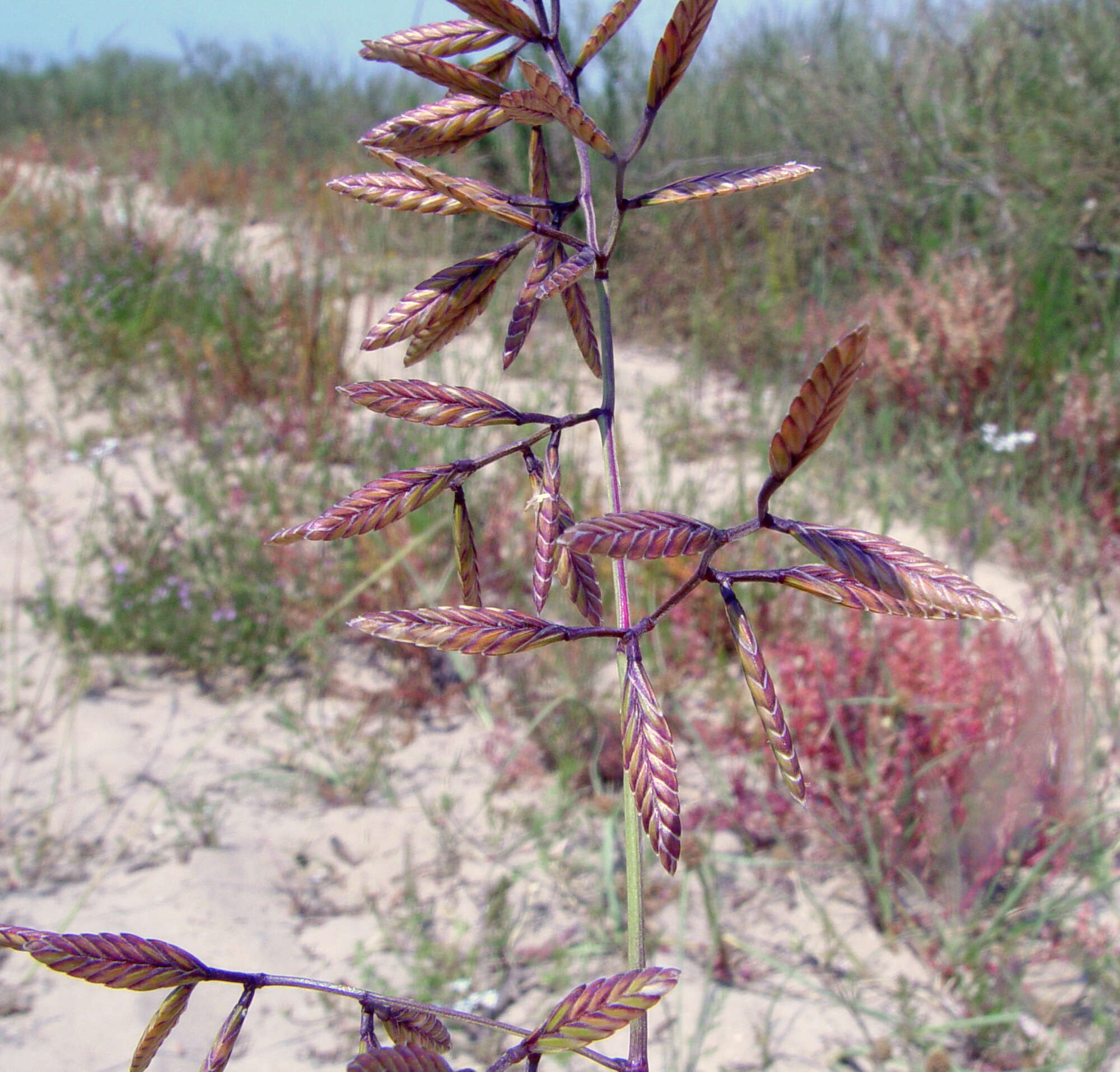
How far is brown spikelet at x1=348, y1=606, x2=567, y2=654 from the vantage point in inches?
14.7

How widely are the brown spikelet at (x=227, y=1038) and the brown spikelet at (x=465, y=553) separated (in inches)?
7.9

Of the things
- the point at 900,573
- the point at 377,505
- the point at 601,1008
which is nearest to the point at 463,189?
the point at 377,505

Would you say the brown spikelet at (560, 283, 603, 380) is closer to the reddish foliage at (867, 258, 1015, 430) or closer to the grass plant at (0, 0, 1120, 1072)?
the grass plant at (0, 0, 1120, 1072)

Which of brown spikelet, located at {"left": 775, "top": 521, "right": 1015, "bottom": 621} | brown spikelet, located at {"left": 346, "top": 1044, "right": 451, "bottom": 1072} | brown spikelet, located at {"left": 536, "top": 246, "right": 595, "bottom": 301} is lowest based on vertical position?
brown spikelet, located at {"left": 346, "top": 1044, "right": 451, "bottom": 1072}

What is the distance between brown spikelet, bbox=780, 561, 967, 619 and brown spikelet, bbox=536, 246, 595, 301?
0.15m

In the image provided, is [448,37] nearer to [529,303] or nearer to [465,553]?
[529,303]

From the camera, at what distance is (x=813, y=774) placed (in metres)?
2.13

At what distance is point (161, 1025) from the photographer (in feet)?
1.34

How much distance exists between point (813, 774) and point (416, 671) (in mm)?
1205

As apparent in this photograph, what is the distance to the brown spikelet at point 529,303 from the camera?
1.47 ft

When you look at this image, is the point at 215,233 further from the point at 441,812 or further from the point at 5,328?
the point at 441,812

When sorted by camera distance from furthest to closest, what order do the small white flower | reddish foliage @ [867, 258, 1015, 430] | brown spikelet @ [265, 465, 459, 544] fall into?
1. reddish foliage @ [867, 258, 1015, 430]
2. the small white flower
3. brown spikelet @ [265, 465, 459, 544]

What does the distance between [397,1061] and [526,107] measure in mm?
406

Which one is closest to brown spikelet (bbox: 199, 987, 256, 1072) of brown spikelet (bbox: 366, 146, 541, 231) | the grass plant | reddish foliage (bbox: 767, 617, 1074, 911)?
the grass plant
